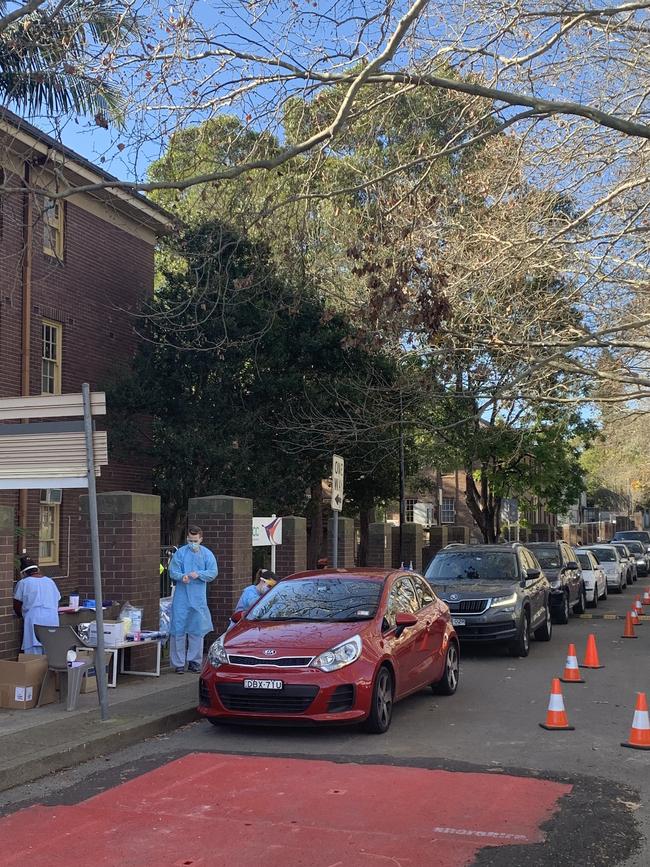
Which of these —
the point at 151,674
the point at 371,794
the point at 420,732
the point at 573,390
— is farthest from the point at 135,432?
the point at 371,794

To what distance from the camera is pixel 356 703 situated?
835cm

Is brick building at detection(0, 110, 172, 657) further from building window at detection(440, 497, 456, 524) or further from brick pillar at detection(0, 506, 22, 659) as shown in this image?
building window at detection(440, 497, 456, 524)

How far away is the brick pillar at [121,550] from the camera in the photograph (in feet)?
39.0

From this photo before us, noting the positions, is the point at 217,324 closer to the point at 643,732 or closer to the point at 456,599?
the point at 456,599

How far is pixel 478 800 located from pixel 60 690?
5299 mm

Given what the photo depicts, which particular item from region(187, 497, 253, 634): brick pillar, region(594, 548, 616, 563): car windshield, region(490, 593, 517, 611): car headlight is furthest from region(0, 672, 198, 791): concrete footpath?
region(594, 548, 616, 563): car windshield

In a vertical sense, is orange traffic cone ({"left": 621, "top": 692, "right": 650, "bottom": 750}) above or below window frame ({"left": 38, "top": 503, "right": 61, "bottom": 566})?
below

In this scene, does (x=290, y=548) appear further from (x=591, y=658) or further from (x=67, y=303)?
(x=67, y=303)

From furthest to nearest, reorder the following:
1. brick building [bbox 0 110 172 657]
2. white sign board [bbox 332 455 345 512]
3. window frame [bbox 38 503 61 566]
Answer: window frame [bbox 38 503 61 566] < brick building [bbox 0 110 172 657] < white sign board [bbox 332 455 345 512]

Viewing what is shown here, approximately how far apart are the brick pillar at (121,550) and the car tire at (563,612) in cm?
1032

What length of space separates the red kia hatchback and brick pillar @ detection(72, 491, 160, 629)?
245 centimetres

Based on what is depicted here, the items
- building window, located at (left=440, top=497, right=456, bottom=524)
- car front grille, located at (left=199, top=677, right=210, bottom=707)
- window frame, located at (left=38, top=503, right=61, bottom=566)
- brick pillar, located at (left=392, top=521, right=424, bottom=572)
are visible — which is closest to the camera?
car front grille, located at (left=199, top=677, right=210, bottom=707)

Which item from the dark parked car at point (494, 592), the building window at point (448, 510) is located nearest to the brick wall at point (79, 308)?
the dark parked car at point (494, 592)

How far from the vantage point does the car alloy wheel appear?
8.54m
